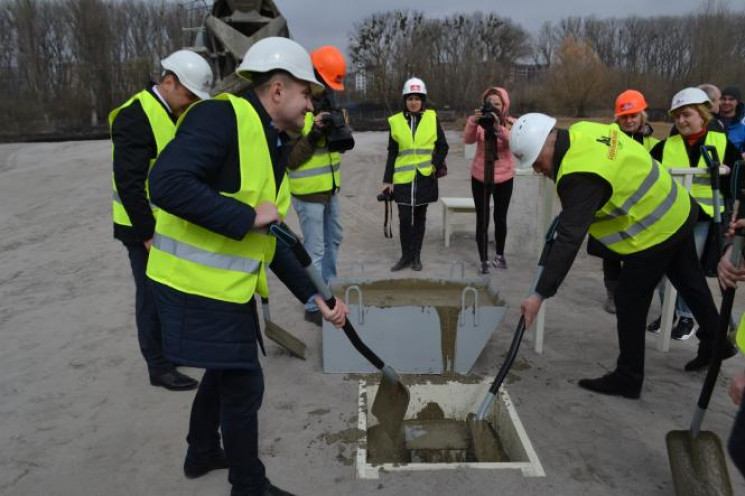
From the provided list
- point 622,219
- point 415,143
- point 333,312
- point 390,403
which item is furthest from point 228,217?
point 415,143

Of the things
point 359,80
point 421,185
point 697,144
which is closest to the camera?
point 697,144

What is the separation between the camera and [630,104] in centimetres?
479

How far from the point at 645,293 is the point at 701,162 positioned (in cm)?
128

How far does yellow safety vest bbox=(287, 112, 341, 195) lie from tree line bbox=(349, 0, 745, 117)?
28.9 meters

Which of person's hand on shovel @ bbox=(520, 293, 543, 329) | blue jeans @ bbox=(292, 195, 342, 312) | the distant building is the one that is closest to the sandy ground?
blue jeans @ bbox=(292, 195, 342, 312)

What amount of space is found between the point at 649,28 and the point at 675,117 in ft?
176

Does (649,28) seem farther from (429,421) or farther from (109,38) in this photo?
(429,421)

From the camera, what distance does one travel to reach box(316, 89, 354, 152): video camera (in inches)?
170

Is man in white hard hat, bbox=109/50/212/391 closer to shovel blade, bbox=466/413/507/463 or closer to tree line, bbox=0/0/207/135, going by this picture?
shovel blade, bbox=466/413/507/463

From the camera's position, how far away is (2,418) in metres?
3.23

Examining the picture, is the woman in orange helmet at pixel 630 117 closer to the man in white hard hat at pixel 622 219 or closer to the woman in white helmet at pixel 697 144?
the woman in white helmet at pixel 697 144

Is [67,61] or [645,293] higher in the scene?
[67,61]

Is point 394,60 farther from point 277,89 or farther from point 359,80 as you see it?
point 277,89

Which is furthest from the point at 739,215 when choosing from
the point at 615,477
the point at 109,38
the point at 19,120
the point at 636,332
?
the point at 109,38
